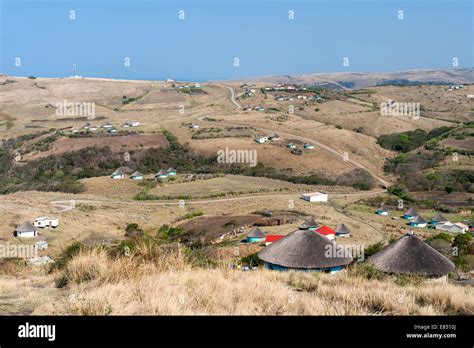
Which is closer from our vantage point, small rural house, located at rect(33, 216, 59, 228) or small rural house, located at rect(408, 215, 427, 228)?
small rural house, located at rect(33, 216, 59, 228)

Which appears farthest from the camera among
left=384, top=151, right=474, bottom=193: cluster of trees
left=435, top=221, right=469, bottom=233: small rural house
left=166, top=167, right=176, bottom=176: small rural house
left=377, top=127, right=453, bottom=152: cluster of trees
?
left=377, top=127, right=453, bottom=152: cluster of trees

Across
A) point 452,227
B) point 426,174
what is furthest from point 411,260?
point 426,174

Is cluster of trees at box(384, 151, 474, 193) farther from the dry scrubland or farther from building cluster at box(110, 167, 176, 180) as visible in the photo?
the dry scrubland

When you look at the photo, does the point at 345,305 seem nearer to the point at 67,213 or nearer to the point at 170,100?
the point at 67,213

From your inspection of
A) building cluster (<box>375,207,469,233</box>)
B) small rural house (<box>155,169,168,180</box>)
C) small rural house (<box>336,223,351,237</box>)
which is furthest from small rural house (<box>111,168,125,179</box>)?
small rural house (<box>336,223,351,237</box>)

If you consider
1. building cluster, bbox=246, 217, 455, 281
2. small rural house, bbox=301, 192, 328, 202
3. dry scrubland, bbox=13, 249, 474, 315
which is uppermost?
dry scrubland, bbox=13, 249, 474, 315
